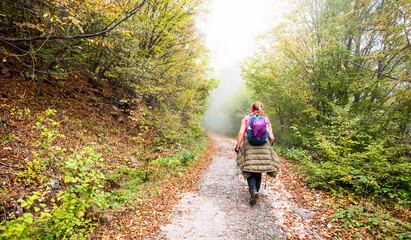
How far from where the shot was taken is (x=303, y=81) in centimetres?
1032

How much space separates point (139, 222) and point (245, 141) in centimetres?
281

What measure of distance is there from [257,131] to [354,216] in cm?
252

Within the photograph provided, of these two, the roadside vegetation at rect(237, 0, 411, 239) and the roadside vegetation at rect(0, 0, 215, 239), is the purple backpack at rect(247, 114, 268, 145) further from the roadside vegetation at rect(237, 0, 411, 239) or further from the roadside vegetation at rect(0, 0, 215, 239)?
the roadside vegetation at rect(0, 0, 215, 239)

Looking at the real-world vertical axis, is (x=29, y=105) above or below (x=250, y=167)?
above

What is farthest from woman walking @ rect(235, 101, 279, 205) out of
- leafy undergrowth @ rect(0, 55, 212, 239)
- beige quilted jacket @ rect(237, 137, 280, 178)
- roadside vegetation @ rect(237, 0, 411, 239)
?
leafy undergrowth @ rect(0, 55, 212, 239)

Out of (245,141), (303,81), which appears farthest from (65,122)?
(303,81)

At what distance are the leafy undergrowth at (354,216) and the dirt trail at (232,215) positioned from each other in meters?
0.24

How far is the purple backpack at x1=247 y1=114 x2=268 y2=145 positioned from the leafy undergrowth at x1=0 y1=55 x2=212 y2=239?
2520 mm

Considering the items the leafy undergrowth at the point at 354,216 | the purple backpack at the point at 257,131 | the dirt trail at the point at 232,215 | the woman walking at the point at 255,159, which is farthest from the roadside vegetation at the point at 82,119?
the leafy undergrowth at the point at 354,216

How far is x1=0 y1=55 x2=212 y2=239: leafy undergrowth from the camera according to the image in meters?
2.78

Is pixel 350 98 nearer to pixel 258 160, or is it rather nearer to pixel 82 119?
pixel 258 160

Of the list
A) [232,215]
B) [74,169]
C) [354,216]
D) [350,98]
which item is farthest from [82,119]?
[350,98]

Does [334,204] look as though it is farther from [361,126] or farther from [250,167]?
[361,126]

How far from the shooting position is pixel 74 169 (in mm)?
4207
